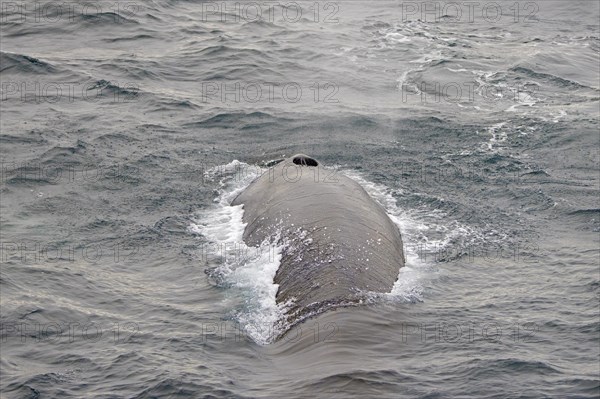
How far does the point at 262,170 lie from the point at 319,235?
6650 millimetres

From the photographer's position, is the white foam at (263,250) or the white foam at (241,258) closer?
the white foam at (241,258)

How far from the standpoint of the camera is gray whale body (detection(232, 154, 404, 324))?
53.2 feet

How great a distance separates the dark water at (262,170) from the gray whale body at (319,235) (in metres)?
0.48

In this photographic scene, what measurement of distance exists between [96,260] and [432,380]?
819cm

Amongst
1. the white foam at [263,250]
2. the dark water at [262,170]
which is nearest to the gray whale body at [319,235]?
the white foam at [263,250]

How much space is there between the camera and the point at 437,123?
90.8ft

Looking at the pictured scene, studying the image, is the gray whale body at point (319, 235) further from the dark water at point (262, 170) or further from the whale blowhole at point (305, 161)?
the dark water at point (262, 170)

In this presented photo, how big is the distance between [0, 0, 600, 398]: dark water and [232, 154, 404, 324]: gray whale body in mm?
483

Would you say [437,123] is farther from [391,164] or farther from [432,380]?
[432,380]

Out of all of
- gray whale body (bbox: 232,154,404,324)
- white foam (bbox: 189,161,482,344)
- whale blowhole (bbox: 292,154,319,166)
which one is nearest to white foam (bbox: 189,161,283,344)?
white foam (bbox: 189,161,482,344)

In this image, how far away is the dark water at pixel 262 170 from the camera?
48.6ft

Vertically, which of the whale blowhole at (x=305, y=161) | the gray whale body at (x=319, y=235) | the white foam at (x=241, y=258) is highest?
the whale blowhole at (x=305, y=161)

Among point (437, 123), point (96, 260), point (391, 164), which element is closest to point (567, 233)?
point (391, 164)

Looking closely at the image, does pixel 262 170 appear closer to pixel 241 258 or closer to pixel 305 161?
pixel 305 161
